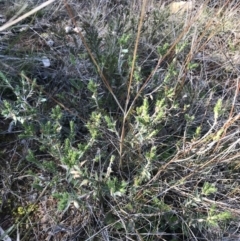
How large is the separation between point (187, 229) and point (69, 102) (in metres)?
0.60

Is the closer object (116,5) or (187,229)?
(187,229)

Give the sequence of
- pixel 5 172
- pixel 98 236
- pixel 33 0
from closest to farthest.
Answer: pixel 98 236
pixel 5 172
pixel 33 0

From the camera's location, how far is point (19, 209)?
1.32 meters

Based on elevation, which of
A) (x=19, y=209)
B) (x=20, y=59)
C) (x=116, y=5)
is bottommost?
(x=19, y=209)

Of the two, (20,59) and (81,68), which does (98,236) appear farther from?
(20,59)

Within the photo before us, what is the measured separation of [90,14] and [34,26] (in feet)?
0.94

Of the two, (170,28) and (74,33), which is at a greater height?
(170,28)

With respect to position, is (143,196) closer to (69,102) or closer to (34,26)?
(69,102)

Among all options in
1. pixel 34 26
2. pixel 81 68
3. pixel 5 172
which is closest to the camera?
pixel 5 172

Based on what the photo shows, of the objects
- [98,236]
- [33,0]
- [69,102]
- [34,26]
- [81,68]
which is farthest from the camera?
[33,0]

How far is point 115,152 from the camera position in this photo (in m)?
1.40

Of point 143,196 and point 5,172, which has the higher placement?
point 143,196

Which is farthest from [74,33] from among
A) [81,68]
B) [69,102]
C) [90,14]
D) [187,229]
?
[187,229]

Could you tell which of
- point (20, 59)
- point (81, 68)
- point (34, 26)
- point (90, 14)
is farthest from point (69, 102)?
point (90, 14)
